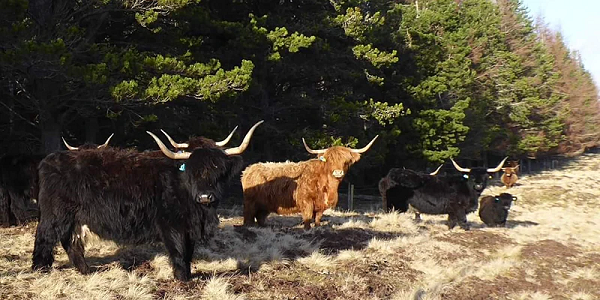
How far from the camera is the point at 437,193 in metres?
13.6

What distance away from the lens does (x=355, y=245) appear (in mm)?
9531

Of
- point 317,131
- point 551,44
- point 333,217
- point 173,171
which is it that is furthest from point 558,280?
point 551,44

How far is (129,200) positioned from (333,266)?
336 centimetres

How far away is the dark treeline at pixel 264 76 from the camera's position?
10367mm

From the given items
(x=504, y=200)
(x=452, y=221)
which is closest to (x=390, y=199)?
(x=452, y=221)

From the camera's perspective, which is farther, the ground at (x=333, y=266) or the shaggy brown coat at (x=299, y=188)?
the shaggy brown coat at (x=299, y=188)

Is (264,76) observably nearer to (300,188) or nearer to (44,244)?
(300,188)

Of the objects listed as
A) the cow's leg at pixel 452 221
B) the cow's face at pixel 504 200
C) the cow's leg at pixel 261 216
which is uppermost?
the cow's leg at pixel 261 216

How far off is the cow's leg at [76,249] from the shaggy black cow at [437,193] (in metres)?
9.78

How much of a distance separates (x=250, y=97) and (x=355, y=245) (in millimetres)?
9461

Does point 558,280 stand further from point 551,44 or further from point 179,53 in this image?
point 551,44

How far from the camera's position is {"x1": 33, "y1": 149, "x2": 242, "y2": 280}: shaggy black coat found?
19.9 ft

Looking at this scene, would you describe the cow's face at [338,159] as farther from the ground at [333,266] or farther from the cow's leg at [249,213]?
the cow's leg at [249,213]

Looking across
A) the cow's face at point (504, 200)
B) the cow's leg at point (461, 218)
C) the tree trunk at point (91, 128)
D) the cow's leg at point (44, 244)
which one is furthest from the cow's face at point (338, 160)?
the cow's face at point (504, 200)
